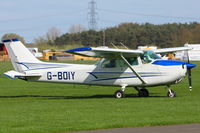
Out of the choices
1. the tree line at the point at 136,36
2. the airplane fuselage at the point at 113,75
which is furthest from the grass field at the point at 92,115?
the tree line at the point at 136,36

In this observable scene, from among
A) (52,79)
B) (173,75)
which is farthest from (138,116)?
(52,79)

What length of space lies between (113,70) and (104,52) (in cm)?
147

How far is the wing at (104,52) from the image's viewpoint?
19281mm

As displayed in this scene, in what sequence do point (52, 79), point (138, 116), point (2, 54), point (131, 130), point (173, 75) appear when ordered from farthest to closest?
point (2, 54), point (52, 79), point (173, 75), point (138, 116), point (131, 130)

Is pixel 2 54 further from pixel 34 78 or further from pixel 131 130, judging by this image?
pixel 131 130

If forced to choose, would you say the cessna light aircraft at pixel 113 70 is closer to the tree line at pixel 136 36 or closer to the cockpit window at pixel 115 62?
the cockpit window at pixel 115 62

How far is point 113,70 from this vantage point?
850 inches

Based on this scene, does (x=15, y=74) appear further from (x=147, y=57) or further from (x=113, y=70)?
(x=147, y=57)

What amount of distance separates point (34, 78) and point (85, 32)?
9258 centimetres

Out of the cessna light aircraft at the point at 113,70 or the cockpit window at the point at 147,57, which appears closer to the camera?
the cessna light aircraft at the point at 113,70

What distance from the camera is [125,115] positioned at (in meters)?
14.6

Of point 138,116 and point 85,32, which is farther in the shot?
point 85,32

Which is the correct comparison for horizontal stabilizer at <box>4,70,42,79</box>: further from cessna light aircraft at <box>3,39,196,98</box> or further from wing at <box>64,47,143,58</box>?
wing at <box>64,47,143,58</box>

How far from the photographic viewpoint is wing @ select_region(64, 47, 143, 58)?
759 inches
